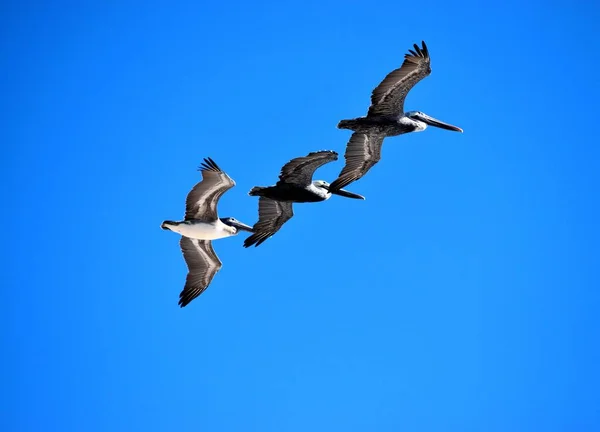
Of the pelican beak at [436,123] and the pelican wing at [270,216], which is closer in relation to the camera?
the pelican beak at [436,123]

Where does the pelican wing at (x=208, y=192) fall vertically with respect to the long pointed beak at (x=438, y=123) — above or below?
below

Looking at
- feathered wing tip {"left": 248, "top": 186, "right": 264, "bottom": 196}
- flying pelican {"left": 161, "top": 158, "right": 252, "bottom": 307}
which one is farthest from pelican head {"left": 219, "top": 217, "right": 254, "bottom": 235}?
feathered wing tip {"left": 248, "top": 186, "right": 264, "bottom": 196}

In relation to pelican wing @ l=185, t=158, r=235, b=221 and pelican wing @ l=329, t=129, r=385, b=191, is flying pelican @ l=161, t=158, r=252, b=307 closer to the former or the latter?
pelican wing @ l=185, t=158, r=235, b=221

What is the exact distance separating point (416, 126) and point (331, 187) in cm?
227

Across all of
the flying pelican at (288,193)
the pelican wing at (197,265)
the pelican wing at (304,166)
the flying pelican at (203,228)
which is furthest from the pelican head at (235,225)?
the pelican wing at (304,166)

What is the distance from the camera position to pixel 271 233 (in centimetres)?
2467

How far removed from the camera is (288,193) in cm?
2381

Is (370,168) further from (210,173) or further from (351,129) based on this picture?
(210,173)

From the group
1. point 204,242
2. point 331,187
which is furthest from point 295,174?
point 204,242

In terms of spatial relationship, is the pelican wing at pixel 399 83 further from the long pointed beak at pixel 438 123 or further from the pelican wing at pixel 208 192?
the pelican wing at pixel 208 192

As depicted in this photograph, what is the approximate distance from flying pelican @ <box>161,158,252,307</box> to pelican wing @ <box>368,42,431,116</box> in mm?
3385

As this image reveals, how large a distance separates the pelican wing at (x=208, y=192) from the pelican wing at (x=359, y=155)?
2.26 meters

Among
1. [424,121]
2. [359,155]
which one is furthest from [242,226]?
[424,121]

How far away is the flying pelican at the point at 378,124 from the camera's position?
22.7 metres
